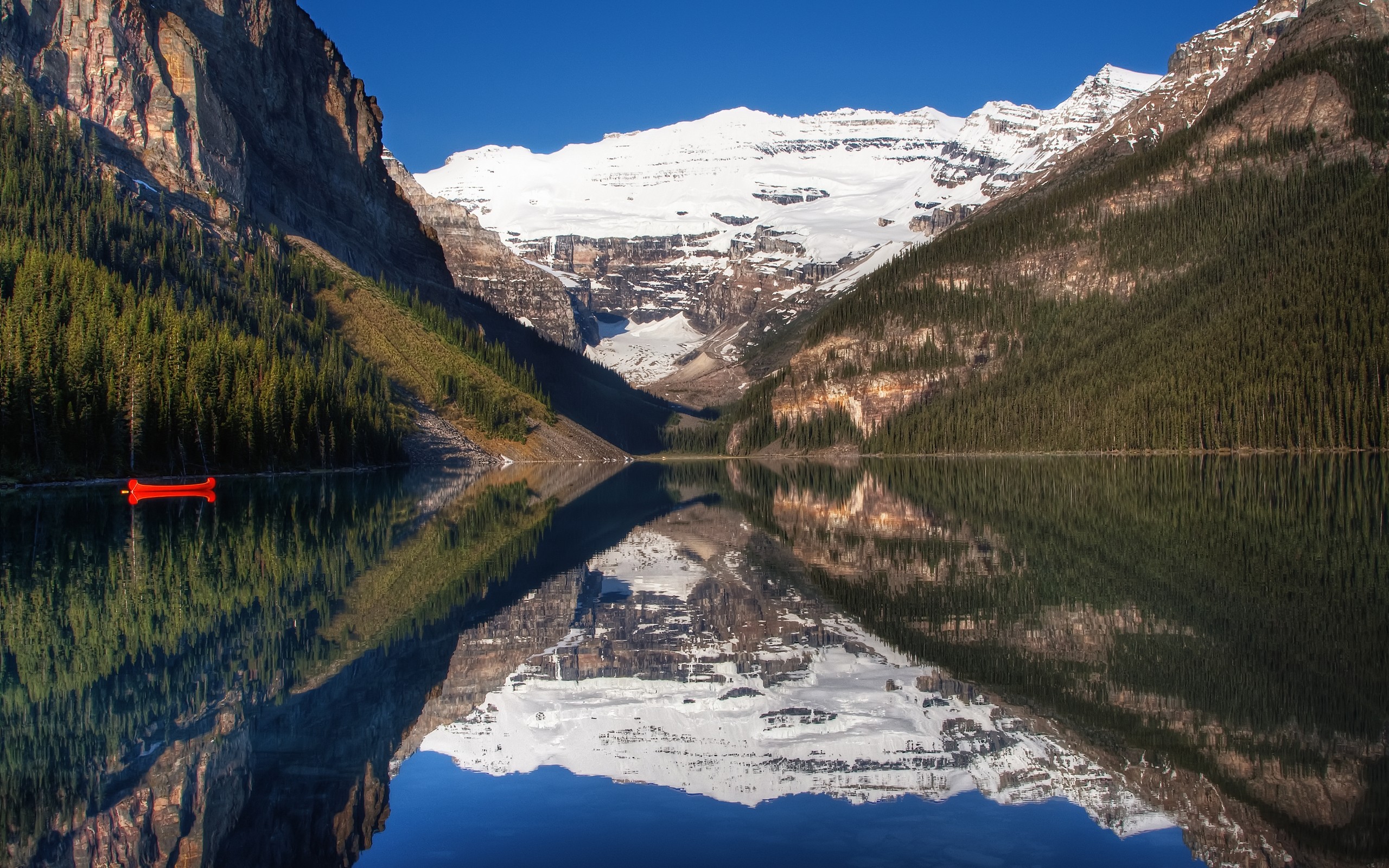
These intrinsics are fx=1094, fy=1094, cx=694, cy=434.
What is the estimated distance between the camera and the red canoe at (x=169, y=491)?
63.9m

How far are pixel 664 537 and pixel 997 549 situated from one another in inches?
530

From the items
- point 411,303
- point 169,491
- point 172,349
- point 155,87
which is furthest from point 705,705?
point 155,87

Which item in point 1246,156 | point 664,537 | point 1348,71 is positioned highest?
point 1348,71

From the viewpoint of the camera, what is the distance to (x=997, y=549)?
108 feet

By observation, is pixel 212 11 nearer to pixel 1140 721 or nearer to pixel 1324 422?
pixel 1324 422

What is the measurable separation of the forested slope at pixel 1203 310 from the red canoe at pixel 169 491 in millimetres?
107938

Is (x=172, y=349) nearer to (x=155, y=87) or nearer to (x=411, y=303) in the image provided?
(x=155, y=87)

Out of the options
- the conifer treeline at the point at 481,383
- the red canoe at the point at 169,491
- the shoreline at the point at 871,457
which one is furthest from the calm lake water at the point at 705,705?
the conifer treeline at the point at 481,383

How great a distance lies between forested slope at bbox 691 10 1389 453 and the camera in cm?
12419

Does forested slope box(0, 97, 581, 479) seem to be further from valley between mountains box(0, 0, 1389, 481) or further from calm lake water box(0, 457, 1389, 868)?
calm lake water box(0, 457, 1389, 868)

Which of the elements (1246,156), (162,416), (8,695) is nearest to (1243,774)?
(8,695)

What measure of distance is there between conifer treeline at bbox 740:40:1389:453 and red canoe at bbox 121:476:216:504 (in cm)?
10801

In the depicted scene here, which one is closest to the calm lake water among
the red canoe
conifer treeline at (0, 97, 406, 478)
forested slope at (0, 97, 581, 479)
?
the red canoe

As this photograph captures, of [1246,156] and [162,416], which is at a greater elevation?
[1246,156]
